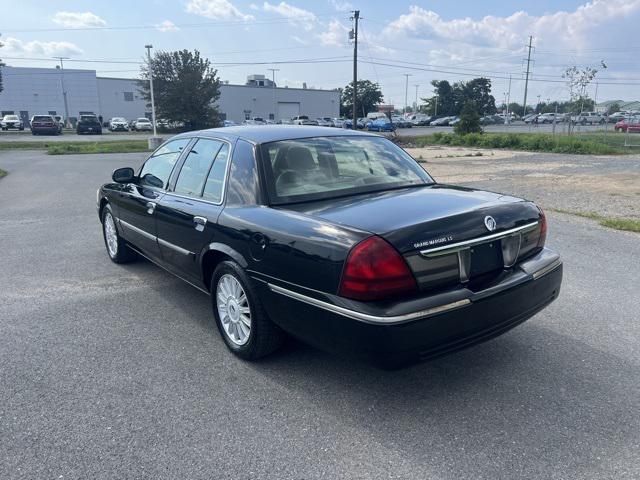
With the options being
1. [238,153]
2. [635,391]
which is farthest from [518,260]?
[238,153]

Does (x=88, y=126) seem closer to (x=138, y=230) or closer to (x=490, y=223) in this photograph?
(x=138, y=230)

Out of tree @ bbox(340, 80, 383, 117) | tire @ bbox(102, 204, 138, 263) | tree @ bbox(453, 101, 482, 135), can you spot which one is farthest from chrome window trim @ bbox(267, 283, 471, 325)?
tree @ bbox(340, 80, 383, 117)

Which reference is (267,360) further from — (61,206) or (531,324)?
(61,206)

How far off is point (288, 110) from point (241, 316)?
82159 millimetres

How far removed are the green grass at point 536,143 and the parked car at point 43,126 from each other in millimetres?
31724

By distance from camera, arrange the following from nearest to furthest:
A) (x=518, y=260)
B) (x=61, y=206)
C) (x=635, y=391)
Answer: (x=635, y=391)
(x=518, y=260)
(x=61, y=206)

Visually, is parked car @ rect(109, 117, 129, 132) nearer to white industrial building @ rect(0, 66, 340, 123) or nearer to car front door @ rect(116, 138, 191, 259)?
white industrial building @ rect(0, 66, 340, 123)

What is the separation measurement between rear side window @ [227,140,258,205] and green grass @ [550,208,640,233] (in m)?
6.34

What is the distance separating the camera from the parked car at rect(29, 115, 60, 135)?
44.3m

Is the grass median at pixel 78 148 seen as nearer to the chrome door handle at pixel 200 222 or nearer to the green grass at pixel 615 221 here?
the green grass at pixel 615 221

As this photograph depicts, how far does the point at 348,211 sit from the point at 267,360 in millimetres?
1243

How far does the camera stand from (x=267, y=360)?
11.9 feet

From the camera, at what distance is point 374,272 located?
2.70m

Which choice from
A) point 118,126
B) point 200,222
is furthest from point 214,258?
point 118,126
